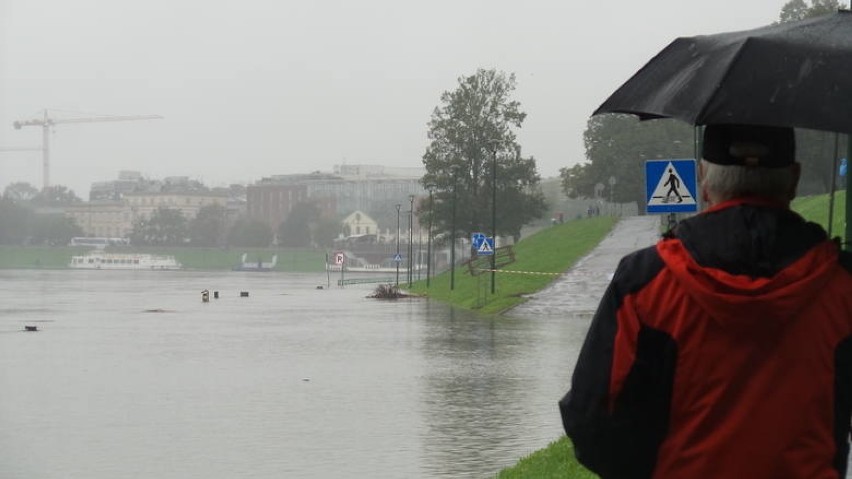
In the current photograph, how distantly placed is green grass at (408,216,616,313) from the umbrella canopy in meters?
41.8

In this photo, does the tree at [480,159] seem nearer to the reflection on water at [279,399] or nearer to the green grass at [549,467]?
the reflection on water at [279,399]

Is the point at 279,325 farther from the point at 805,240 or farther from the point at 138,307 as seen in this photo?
the point at 805,240

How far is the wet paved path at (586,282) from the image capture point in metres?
44.8

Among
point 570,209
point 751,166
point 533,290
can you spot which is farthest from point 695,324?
point 570,209

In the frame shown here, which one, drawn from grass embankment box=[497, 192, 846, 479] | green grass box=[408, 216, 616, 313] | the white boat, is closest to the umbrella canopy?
grass embankment box=[497, 192, 846, 479]

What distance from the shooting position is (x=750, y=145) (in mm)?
3605

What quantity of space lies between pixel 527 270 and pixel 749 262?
63.2 m

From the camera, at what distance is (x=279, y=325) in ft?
130

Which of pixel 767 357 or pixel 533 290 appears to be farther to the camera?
pixel 533 290

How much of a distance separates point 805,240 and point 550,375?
62.6 feet

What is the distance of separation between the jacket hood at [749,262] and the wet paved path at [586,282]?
92.9 ft

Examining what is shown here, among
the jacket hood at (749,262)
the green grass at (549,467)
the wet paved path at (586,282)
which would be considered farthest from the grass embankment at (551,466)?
the wet paved path at (586,282)

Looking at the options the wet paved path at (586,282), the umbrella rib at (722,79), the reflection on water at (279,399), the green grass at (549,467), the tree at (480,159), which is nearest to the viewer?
the umbrella rib at (722,79)

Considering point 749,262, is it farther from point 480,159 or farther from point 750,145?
point 480,159
